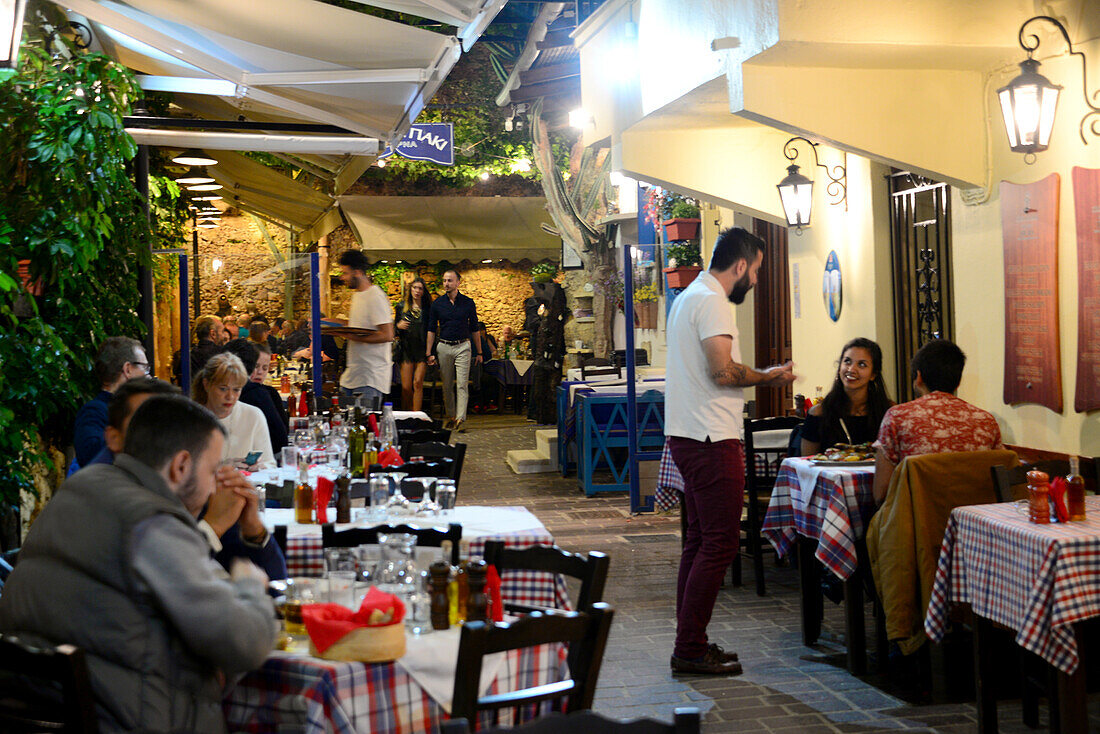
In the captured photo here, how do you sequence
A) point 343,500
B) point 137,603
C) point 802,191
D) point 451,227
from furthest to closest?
1. point 451,227
2. point 802,191
3. point 343,500
4. point 137,603

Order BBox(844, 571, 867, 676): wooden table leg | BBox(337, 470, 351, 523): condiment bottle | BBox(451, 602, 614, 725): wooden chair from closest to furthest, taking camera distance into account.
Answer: BBox(451, 602, 614, 725): wooden chair < BBox(337, 470, 351, 523): condiment bottle < BBox(844, 571, 867, 676): wooden table leg

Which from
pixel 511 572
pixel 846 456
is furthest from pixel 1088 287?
pixel 511 572

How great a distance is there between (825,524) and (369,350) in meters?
4.82

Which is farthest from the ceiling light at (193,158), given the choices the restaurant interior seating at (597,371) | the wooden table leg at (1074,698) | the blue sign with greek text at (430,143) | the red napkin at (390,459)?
the wooden table leg at (1074,698)

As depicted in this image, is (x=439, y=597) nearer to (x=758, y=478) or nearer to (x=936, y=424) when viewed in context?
(x=936, y=424)

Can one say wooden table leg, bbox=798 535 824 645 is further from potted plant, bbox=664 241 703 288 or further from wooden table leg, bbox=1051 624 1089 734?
potted plant, bbox=664 241 703 288

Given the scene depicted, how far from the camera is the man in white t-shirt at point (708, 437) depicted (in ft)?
16.7

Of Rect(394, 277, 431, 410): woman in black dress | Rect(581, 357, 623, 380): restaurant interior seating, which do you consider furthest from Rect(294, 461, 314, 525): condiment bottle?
Rect(394, 277, 431, 410): woman in black dress

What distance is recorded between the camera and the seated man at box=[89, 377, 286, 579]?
323 centimetres

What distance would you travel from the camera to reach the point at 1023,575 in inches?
153

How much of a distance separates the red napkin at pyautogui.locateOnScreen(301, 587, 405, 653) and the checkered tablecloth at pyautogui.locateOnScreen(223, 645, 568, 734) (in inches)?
2.3

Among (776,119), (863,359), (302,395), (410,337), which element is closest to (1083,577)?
(863,359)

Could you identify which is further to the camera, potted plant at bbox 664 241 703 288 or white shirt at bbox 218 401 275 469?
potted plant at bbox 664 241 703 288

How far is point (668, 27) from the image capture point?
7.77m
